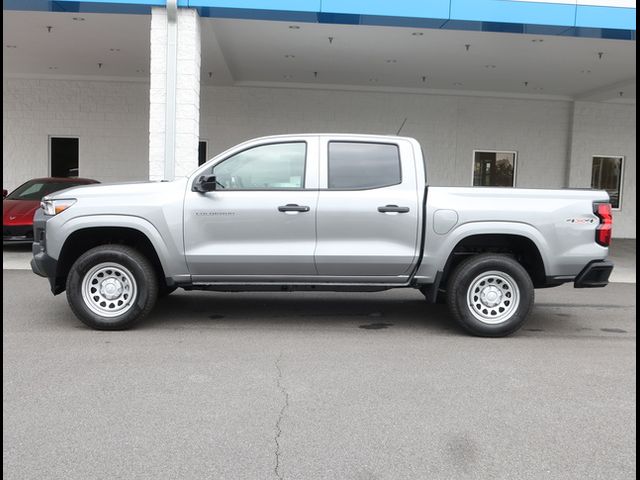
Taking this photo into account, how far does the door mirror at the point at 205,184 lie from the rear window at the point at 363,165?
121 cm

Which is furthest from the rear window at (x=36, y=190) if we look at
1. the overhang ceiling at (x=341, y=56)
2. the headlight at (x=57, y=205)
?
the headlight at (x=57, y=205)

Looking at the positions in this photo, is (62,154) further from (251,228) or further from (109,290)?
(251,228)

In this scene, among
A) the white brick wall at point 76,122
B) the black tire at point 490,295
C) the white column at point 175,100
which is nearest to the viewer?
the black tire at point 490,295

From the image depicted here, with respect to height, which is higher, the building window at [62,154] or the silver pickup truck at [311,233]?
the building window at [62,154]

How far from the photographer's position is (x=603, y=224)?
237 inches

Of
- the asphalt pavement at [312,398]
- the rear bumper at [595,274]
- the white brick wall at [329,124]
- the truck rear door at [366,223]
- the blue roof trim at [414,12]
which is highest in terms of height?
the blue roof trim at [414,12]

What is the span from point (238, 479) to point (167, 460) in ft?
1.53

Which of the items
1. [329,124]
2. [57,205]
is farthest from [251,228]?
[329,124]

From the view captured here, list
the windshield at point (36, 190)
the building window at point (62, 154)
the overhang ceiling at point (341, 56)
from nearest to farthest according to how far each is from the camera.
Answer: the overhang ceiling at point (341, 56) → the windshield at point (36, 190) → the building window at point (62, 154)

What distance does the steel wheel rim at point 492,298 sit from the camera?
6.08 m

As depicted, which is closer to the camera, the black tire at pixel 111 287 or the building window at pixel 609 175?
the black tire at pixel 111 287

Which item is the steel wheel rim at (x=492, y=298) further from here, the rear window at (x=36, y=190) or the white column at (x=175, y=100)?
the rear window at (x=36, y=190)

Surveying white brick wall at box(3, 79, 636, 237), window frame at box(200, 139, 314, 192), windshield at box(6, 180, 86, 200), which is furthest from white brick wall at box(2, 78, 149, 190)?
window frame at box(200, 139, 314, 192)

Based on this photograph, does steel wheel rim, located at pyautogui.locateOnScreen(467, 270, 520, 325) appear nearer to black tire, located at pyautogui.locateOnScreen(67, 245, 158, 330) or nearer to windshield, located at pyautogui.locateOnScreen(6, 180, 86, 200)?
black tire, located at pyautogui.locateOnScreen(67, 245, 158, 330)
